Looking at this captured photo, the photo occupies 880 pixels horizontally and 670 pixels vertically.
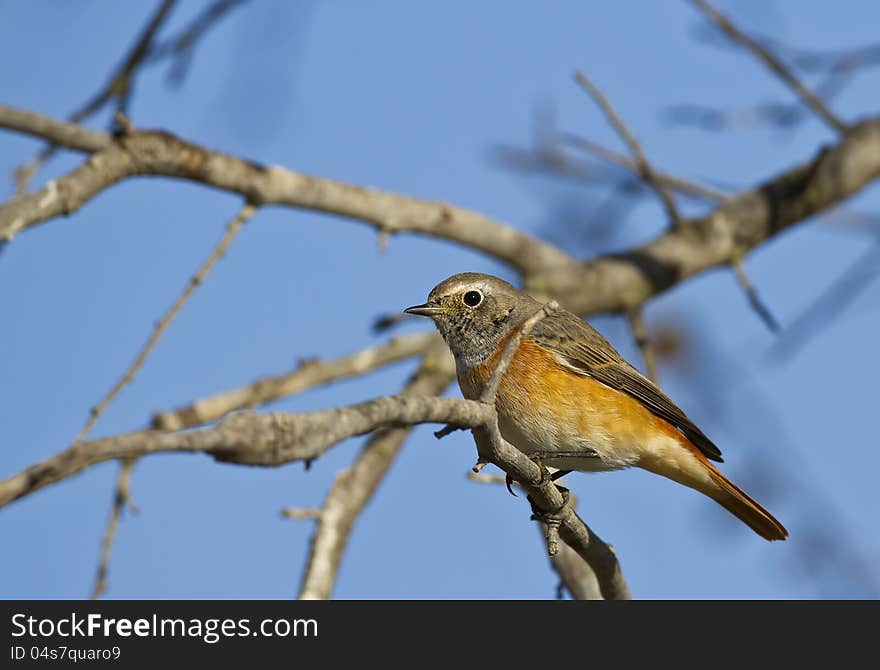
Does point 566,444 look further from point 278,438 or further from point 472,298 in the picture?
point 278,438

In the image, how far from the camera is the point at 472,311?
6.12 meters

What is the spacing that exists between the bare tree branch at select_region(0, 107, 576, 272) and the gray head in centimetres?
131

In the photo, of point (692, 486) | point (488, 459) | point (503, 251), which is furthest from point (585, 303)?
point (488, 459)

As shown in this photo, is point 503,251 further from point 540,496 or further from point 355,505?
point 540,496

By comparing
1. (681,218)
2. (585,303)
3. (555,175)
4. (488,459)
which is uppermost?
(555,175)

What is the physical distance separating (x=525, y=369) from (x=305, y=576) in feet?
5.52

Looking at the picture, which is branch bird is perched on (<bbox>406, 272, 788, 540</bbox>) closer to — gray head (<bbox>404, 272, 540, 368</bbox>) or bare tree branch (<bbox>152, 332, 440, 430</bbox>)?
gray head (<bbox>404, 272, 540, 368</bbox>)

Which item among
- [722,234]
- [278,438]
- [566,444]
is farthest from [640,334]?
[278,438]

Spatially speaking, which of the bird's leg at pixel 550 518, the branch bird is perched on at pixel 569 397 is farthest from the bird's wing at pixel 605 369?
the bird's leg at pixel 550 518

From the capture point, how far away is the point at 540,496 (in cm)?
434

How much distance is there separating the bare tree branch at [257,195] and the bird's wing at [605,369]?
62.8 inches

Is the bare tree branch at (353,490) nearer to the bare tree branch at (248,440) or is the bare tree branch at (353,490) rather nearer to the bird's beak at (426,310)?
the bird's beak at (426,310)

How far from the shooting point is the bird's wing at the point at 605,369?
6176 millimetres

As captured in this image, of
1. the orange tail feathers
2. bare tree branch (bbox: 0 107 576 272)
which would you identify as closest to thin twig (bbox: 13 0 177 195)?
bare tree branch (bbox: 0 107 576 272)
